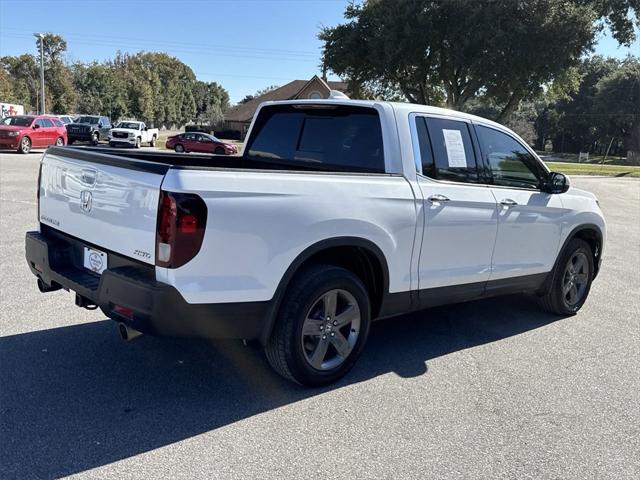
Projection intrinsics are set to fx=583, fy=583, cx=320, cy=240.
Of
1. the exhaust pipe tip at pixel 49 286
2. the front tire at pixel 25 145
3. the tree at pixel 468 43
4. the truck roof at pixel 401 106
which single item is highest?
the tree at pixel 468 43

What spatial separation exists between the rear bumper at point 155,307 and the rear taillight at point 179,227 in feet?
0.52

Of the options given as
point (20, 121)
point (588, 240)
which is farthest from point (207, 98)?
point (588, 240)

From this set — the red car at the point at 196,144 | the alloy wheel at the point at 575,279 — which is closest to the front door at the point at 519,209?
the alloy wheel at the point at 575,279

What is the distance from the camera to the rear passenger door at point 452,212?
4.37 meters

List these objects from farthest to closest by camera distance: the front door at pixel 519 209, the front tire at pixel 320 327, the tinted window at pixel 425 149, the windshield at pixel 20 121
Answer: the windshield at pixel 20 121 < the front door at pixel 519 209 < the tinted window at pixel 425 149 < the front tire at pixel 320 327

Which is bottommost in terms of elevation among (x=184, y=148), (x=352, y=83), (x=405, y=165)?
(x=184, y=148)

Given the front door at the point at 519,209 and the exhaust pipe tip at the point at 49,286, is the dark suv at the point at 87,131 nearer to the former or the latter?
the exhaust pipe tip at the point at 49,286

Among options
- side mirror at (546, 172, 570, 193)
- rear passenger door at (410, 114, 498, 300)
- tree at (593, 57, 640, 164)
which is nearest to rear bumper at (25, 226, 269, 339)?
rear passenger door at (410, 114, 498, 300)

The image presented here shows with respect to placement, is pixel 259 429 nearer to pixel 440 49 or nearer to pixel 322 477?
pixel 322 477

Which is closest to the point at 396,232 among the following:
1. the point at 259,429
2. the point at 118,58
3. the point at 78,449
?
the point at 259,429

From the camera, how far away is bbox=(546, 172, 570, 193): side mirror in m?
5.39

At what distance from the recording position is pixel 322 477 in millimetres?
2967

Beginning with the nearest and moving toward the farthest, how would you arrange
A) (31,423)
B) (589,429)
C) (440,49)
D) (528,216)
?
(31,423) < (589,429) < (528,216) < (440,49)

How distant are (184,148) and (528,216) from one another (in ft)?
119
